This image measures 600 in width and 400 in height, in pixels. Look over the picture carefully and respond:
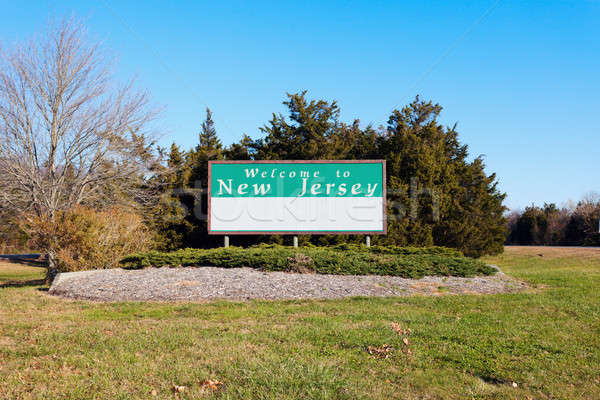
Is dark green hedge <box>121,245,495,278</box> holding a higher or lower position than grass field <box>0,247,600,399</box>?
higher

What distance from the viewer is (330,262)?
1222cm

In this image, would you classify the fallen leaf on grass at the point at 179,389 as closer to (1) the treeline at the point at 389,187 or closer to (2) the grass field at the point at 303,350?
(2) the grass field at the point at 303,350

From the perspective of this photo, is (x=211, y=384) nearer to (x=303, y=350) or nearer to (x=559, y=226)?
(x=303, y=350)

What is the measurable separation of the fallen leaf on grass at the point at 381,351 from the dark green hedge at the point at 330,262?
650cm

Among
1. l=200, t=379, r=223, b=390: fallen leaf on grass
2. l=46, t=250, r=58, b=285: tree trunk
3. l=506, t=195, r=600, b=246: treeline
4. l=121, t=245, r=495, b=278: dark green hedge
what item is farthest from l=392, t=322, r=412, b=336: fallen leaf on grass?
l=506, t=195, r=600, b=246: treeline

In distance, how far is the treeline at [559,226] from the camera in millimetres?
36912

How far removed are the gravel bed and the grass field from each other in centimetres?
95

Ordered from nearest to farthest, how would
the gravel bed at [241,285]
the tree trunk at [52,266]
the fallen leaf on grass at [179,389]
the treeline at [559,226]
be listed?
1. the fallen leaf on grass at [179,389]
2. the gravel bed at [241,285]
3. the tree trunk at [52,266]
4. the treeline at [559,226]

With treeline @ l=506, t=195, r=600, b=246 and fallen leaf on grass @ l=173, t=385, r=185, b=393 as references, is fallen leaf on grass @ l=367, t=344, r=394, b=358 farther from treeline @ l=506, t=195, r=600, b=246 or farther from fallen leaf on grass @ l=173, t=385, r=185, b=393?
treeline @ l=506, t=195, r=600, b=246

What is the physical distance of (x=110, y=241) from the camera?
1327cm

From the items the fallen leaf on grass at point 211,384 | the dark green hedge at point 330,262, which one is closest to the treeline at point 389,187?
the dark green hedge at point 330,262

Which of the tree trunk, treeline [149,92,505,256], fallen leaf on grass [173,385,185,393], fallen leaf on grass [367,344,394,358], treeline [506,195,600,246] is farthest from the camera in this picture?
treeline [506,195,600,246]

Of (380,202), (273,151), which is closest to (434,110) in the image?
(273,151)

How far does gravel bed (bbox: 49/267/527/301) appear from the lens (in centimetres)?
960
